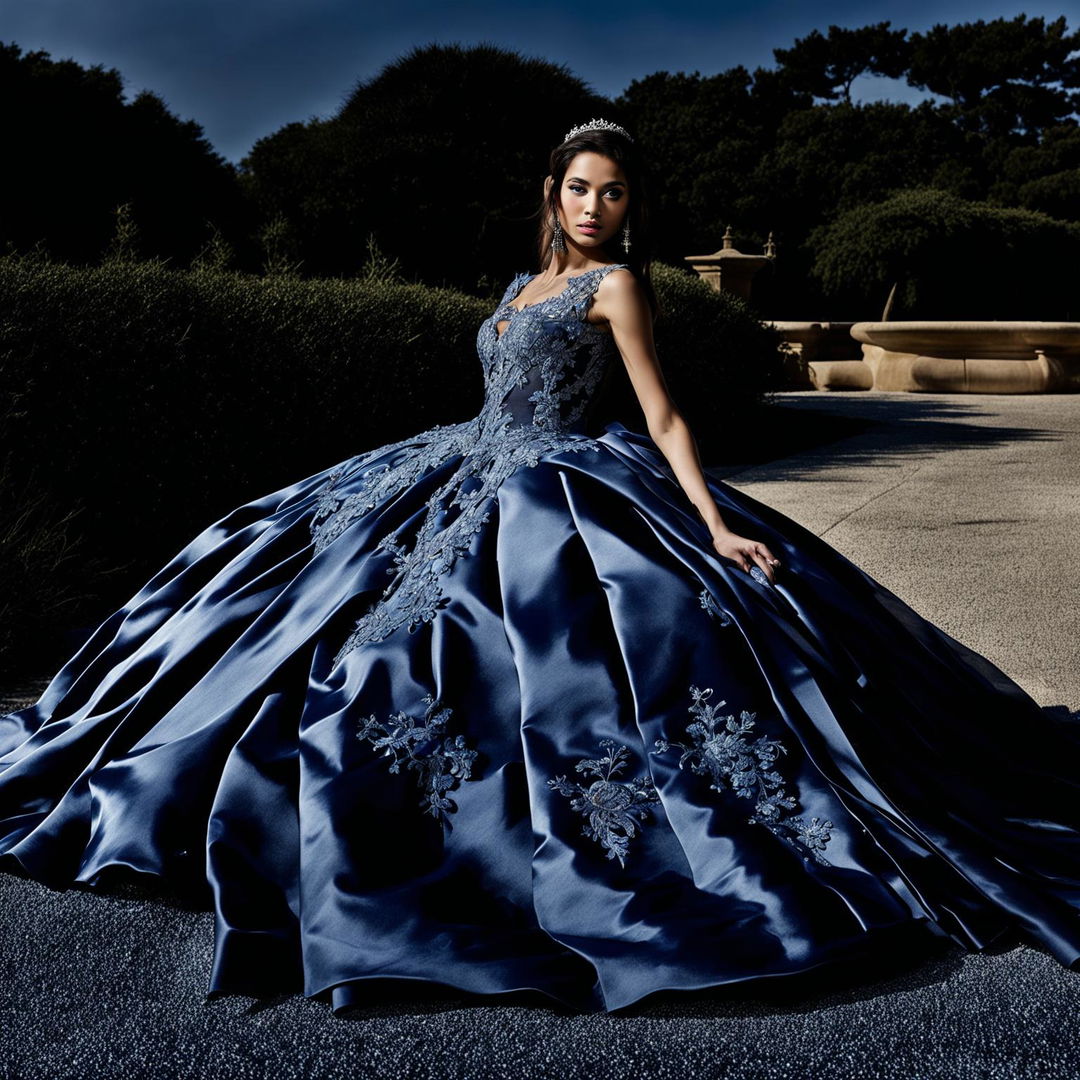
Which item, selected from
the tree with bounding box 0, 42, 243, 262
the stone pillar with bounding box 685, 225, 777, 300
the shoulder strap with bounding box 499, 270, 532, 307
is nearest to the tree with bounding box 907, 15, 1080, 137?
the stone pillar with bounding box 685, 225, 777, 300

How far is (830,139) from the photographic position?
101 ft

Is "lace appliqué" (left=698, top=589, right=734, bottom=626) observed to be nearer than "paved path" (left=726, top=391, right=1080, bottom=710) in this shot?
Yes

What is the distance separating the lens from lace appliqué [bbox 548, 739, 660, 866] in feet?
7.80

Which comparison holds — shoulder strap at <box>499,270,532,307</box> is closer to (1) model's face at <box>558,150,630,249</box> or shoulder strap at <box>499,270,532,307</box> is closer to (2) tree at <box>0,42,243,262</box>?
(1) model's face at <box>558,150,630,249</box>

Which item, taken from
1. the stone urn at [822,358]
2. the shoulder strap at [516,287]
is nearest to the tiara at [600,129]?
the shoulder strap at [516,287]

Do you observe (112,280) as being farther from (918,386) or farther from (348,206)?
(918,386)

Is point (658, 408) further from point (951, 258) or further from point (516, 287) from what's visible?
point (951, 258)

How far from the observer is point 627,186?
128 inches

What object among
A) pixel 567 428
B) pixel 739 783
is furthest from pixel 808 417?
pixel 739 783

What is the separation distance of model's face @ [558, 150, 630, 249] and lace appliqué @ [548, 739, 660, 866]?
4.97 feet

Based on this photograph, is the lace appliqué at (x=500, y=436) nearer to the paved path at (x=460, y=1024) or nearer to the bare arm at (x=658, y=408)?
the bare arm at (x=658, y=408)

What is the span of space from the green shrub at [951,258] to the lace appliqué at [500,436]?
917 inches

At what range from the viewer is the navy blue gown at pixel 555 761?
2238mm

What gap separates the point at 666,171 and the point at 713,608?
32382 mm
